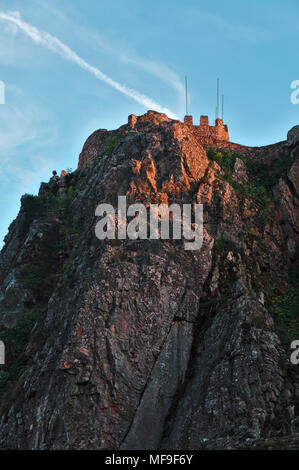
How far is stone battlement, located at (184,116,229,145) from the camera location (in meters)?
37.4

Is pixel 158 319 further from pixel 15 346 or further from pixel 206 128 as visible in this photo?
pixel 206 128

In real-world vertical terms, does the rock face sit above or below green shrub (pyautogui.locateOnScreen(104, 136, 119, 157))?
below

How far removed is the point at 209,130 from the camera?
4003 centimetres

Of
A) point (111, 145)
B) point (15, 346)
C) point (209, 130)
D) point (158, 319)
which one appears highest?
point (209, 130)

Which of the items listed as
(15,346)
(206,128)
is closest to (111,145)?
(206,128)

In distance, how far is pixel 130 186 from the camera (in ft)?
95.0

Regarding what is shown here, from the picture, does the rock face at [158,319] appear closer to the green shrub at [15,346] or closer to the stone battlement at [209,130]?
the green shrub at [15,346]

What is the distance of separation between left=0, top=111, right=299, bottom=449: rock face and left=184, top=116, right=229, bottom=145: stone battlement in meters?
3.31

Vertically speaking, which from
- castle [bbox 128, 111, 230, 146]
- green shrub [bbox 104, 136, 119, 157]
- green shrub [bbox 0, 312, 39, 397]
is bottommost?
green shrub [bbox 0, 312, 39, 397]

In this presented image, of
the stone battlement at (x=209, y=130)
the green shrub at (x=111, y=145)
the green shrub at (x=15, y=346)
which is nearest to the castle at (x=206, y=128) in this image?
the stone battlement at (x=209, y=130)

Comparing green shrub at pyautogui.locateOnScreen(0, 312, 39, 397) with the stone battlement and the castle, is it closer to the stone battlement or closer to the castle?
the castle

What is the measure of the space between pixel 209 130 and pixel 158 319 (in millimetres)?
19259

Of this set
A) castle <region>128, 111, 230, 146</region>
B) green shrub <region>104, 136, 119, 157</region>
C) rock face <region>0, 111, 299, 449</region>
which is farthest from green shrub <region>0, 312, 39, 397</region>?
castle <region>128, 111, 230, 146</region>
